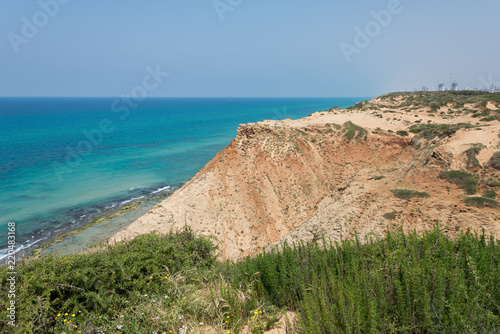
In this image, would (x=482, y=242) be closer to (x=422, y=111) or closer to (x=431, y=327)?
(x=431, y=327)

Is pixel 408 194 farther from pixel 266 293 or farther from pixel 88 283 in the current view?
pixel 88 283

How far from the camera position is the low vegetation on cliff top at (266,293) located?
4777 mm

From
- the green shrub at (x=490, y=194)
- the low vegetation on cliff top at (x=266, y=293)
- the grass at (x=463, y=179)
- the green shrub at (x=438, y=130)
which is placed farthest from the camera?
the green shrub at (x=438, y=130)

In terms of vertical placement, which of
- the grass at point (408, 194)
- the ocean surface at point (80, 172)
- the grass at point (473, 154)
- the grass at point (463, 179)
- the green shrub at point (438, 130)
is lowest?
the ocean surface at point (80, 172)

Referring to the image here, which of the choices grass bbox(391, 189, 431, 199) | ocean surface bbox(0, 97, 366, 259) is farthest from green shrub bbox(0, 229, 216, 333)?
ocean surface bbox(0, 97, 366, 259)

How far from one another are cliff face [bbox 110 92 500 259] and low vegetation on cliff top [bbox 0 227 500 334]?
864 cm

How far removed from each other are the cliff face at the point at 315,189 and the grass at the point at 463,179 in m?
0.42

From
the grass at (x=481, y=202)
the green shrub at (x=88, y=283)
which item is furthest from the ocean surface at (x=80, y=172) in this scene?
the grass at (x=481, y=202)

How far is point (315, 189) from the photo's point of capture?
25375 mm

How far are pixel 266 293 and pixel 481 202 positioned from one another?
13.3 m

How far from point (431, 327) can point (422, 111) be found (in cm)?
4528

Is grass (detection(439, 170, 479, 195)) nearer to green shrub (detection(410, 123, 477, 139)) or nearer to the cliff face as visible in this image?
the cliff face

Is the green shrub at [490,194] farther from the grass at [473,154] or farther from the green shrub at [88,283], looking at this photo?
the green shrub at [88,283]

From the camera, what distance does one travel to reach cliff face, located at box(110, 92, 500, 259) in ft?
52.2
